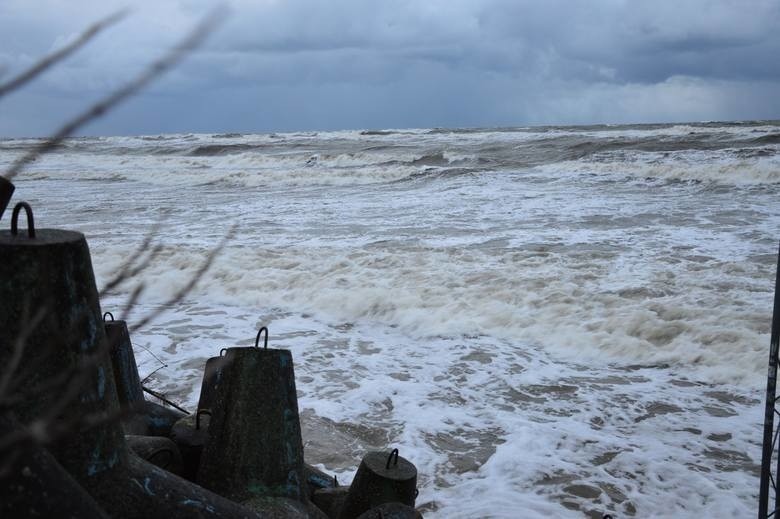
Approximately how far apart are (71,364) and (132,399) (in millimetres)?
2158

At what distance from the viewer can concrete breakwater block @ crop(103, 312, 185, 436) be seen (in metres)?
3.73

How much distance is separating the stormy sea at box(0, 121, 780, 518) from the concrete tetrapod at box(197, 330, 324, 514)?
0.83 meters

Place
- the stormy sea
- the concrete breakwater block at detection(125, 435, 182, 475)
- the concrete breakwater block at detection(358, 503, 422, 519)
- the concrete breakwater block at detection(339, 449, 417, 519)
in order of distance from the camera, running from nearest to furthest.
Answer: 1. the concrete breakwater block at detection(358, 503, 422, 519)
2. the concrete breakwater block at detection(125, 435, 182, 475)
3. the concrete breakwater block at detection(339, 449, 417, 519)
4. the stormy sea

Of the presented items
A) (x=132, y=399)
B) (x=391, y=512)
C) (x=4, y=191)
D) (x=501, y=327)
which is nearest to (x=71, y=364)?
(x=4, y=191)

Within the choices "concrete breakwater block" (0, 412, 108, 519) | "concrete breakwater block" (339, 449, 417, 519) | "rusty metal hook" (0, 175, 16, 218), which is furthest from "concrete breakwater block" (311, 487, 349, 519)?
"rusty metal hook" (0, 175, 16, 218)

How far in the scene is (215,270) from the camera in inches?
395

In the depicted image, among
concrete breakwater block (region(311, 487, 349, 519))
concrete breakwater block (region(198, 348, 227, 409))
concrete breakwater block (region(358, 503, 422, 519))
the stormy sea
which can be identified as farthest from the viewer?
the stormy sea

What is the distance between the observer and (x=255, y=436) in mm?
3283

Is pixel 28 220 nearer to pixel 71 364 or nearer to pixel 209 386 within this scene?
pixel 71 364

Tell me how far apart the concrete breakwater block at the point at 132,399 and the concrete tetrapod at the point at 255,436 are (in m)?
0.55

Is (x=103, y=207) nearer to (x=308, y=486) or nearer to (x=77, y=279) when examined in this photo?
(x=308, y=486)

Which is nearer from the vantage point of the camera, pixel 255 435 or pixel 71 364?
pixel 71 364

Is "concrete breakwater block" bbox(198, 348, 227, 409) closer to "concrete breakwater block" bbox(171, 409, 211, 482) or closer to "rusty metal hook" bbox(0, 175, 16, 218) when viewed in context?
"concrete breakwater block" bbox(171, 409, 211, 482)

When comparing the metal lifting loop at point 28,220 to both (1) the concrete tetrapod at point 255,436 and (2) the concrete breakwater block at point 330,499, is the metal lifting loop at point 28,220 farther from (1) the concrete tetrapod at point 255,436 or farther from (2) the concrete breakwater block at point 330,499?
(2) the concrete breakwater block at point 330,499
